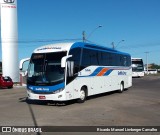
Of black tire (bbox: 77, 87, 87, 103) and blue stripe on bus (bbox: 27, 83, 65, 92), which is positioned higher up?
blue stripe on bus (bbox: 27, 83, 65, 92)

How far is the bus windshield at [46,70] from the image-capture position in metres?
16.2

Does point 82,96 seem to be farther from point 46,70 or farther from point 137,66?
point 137,66

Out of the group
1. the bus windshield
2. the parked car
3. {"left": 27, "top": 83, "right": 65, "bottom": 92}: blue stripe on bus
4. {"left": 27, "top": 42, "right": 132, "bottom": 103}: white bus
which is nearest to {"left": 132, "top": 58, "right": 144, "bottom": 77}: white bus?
the parked car

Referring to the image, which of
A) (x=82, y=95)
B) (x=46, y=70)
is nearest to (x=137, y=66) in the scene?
(x=82, y=95)

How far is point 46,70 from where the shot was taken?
54.0 ft

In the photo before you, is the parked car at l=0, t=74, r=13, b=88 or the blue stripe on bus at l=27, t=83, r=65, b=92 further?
the parked car at l=0, t=74, r=13, b=88

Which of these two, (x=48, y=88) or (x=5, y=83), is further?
(x=5, y=83)

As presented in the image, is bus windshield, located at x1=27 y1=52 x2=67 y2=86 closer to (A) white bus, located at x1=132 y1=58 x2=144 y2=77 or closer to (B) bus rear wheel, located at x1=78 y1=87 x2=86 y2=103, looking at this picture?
(B) bus rear wheel, located at x1=78 y1=87 x2=86 y2=103

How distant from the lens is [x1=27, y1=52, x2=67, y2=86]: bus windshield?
53.3ft

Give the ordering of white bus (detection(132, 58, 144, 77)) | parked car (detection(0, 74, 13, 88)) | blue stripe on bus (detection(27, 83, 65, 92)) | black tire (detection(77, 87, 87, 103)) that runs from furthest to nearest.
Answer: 1. white bus (detection(132, 58, 144, 77))
2. parked car (detection(0, 74, 13, 88))
3. black tire (detection(77, 87, 87, 103))
4. blue stripe on bus (detection(27, 83, 65, 92))

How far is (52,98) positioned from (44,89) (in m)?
0.60

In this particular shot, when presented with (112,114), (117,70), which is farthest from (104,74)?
(112,114)

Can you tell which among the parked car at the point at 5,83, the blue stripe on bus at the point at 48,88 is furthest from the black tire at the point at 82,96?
the parked car at the point at 5,83

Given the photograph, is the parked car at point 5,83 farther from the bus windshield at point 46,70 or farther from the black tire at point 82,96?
the bus windshield at point 46,70
